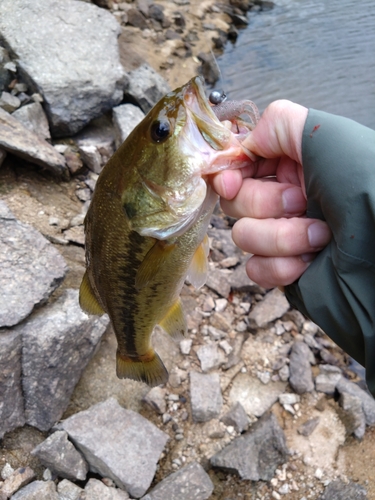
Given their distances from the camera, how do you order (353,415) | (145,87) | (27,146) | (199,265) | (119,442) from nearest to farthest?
(199,265) < (119,442) < (353,415) < (27,146) < (145,87)

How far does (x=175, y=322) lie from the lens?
8.22 feet

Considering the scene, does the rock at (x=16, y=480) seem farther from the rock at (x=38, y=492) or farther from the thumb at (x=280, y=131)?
the thumb at (x=280, y=131)

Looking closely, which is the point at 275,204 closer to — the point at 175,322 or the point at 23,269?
the point at 175,322

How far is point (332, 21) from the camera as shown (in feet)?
33.7

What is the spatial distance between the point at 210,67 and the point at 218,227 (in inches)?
178

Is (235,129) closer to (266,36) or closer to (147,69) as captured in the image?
(147,69)

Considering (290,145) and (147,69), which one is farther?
(147,69)

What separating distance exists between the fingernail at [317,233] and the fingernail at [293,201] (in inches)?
6.3

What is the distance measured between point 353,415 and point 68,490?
7.21 ft

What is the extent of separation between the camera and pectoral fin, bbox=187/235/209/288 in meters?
2.14

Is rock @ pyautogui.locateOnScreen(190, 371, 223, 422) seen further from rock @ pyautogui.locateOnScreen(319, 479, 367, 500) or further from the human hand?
the human hand

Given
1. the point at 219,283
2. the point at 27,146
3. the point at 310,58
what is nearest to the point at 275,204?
the point at 219,283

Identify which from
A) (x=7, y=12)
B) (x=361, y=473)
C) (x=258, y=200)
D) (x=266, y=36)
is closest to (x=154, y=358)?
(x=258, y=200)

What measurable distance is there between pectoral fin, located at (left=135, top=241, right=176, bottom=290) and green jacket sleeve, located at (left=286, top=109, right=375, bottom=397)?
1.98ft
